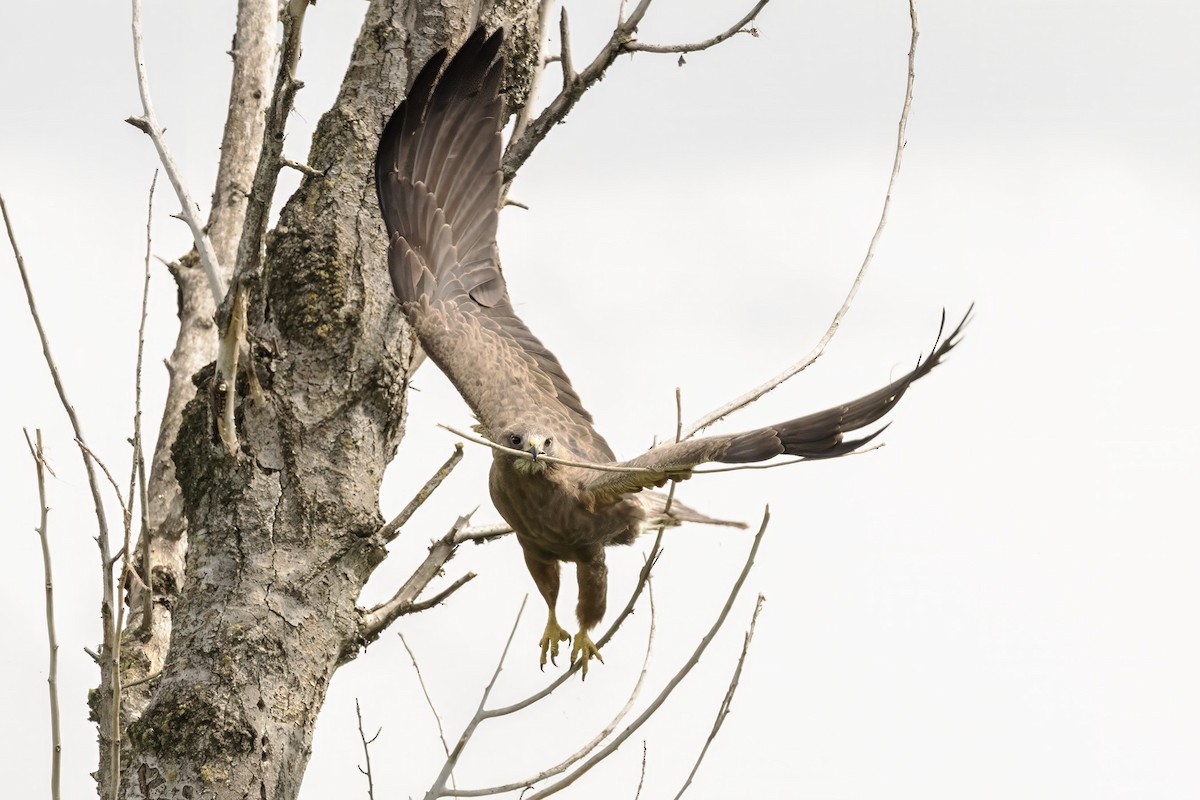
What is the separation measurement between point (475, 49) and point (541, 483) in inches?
64.3

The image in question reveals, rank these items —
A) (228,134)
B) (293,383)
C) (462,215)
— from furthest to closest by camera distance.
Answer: (228,134) → (462,215) → (293,383)

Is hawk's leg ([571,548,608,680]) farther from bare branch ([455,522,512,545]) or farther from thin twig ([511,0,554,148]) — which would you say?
thin twig ([511,0,554,148])

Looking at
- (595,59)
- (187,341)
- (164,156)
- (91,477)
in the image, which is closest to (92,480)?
(91,477)

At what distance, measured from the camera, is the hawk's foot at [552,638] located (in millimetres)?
5395

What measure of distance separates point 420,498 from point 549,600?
1.25m

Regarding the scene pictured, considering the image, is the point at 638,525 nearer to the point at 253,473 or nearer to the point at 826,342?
the point at 826,342

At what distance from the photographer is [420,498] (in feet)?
14.4

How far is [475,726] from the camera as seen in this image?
3223mm

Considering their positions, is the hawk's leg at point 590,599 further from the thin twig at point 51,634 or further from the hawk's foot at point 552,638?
the thin twig at point 51,634

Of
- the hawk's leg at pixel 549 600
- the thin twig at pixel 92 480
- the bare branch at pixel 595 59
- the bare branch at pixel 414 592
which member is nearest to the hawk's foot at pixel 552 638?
the hawk's leg at pixel 549 600

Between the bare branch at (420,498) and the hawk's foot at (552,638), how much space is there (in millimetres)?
1157

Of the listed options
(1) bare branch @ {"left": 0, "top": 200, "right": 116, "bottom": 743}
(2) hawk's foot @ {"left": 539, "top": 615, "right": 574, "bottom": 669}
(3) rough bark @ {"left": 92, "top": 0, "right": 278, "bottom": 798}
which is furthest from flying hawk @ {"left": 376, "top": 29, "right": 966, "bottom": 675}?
(1) bare branch @ {"left": 0, "top": 200, "right": 116, "bottom": 743}

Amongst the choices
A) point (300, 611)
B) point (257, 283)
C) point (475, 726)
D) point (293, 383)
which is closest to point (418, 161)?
point (257, 283)

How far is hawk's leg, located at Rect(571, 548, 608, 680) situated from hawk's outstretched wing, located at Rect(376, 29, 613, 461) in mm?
436
